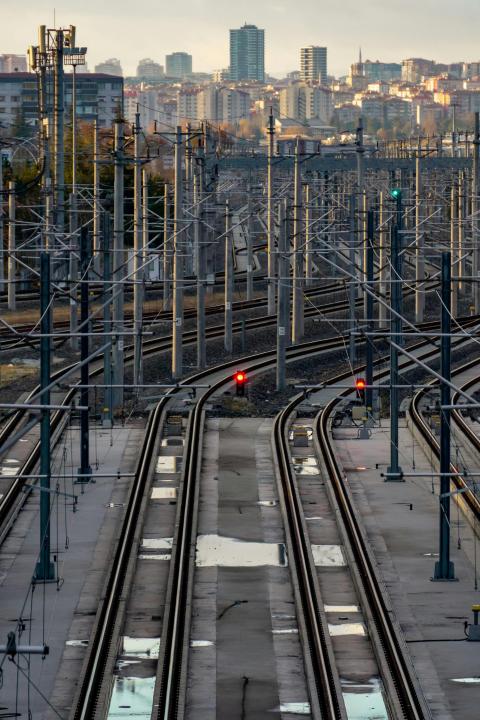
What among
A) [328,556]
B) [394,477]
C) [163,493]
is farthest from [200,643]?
[394,477]

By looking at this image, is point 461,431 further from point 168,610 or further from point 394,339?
point 168,610

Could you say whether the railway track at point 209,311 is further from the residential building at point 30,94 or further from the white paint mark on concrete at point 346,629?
the residential building at point 30,94

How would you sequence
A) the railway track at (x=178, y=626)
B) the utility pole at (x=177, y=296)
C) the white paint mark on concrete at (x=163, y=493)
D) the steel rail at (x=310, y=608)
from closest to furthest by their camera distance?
the railway track at (x=178, y=626) < the steel rail at (x=310, y=608) < the white paint mark on concrete at (x=163, y=493) < the utility pole at (x=177, y=296)

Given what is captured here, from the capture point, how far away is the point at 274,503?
1303 inches

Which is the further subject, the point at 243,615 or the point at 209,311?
the point at 209,311

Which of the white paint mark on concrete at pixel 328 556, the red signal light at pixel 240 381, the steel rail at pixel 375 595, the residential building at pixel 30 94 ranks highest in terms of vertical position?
the residential building at pixel 30 94

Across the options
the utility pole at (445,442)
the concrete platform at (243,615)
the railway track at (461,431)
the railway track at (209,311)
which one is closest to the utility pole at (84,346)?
the concrete platform at (243,615)

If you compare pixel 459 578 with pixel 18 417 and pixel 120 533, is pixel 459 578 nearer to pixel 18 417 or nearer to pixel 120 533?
pixel 120 533

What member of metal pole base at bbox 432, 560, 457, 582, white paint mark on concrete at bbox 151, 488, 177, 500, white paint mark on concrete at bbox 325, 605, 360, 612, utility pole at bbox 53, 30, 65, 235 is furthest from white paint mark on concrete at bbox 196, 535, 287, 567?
utility pole at bbox 53, 30, 65, 235

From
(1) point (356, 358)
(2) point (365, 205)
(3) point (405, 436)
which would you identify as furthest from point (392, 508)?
(2) point (365, 205)

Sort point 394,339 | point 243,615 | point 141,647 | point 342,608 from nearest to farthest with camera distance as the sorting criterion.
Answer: point 141,647, point 243,615, point 342,608, point 394,339

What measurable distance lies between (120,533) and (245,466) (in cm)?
742

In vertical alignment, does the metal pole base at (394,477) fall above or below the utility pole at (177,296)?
below

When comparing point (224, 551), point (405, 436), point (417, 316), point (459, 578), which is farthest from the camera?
point (417, 316)
